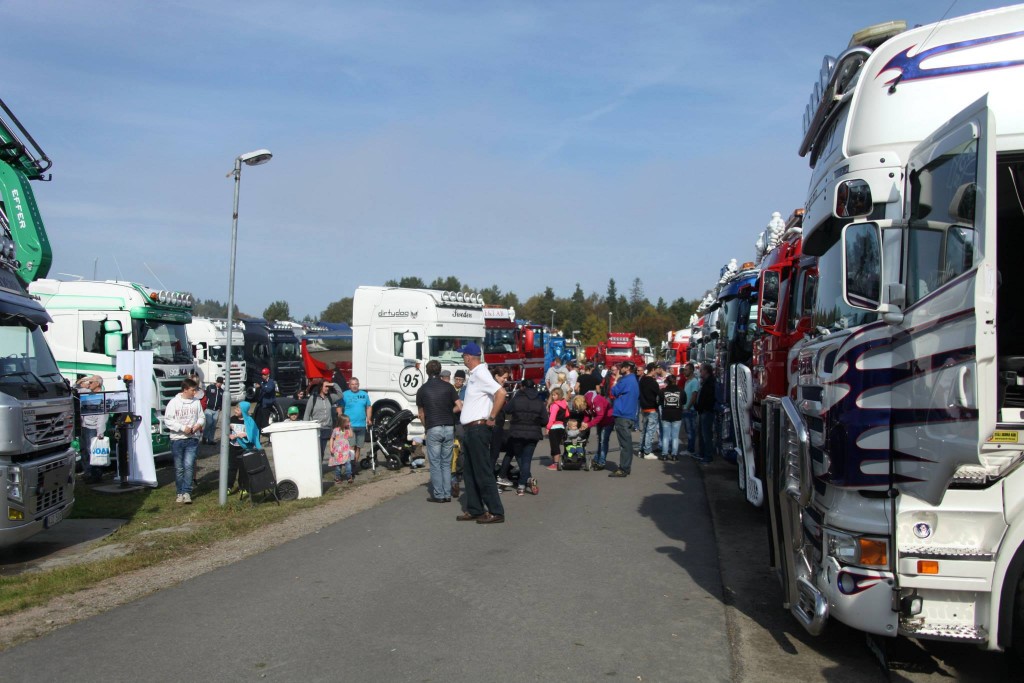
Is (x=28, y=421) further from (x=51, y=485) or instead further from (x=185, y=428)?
(x=185, y=428)

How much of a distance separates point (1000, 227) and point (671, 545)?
4.62 m

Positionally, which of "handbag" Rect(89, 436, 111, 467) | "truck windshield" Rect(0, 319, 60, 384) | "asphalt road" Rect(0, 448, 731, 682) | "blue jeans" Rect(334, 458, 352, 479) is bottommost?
"asphalt road" Rect(0, 448, 731, 682)

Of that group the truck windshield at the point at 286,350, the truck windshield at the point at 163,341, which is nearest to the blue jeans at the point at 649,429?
the truck windshield at the point at 163,341

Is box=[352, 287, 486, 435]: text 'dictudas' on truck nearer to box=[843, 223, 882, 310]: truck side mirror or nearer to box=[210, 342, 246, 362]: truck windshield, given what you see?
box=[210, 342, 246, 362]: truck windshield

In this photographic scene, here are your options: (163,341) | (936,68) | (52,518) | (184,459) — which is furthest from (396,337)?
(936,68)

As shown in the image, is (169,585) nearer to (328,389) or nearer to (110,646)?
(110,646)

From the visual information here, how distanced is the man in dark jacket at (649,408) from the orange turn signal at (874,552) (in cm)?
1072

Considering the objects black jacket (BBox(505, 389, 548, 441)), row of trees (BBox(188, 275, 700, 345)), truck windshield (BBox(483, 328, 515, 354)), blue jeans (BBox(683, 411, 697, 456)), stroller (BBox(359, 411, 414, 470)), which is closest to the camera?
black jacket (BBox(505, 389, 548, 441))

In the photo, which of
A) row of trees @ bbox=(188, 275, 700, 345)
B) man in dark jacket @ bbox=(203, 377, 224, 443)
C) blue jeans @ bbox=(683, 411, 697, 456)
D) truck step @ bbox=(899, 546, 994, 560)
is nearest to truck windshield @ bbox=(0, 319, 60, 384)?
truck step @ bbox=(899, 546, 994, 560)

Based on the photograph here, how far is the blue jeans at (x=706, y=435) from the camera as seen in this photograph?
50.8 ft

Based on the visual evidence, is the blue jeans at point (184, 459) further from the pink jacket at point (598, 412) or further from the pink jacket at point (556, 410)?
the pink jacket at point (598, 412)

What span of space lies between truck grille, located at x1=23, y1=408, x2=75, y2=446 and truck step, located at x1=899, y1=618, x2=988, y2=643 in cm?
774

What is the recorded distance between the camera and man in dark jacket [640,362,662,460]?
51.0ft

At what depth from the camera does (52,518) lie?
28.0 ft
